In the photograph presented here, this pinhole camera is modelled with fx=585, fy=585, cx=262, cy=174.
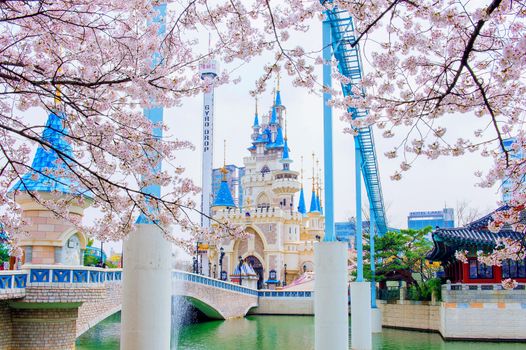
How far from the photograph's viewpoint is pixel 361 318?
16938 millimetres

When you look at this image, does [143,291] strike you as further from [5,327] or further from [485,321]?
[485,321]

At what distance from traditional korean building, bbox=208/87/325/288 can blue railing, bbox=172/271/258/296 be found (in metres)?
6.68

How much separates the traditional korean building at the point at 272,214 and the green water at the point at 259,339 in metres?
14.6

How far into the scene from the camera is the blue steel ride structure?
13680 millimetres

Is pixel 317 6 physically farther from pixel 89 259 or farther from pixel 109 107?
pixel 89 259

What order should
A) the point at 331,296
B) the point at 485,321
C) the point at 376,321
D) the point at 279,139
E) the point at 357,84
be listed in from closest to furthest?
1. the point at 357,84
2. the point at 331,296
3. the point at 485,321
4. the point at 376,321
5. the point at 279,139

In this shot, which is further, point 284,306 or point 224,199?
point 224,199

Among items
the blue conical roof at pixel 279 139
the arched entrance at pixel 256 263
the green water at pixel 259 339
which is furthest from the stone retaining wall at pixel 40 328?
the blue conical roof at pixel 279 139

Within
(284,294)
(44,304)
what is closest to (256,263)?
(284,294)

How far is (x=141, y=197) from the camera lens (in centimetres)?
651

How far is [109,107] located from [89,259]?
3556cm

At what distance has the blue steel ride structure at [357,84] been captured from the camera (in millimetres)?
13680

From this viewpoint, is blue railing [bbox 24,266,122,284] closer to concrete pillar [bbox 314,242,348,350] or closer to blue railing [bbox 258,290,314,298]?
concrete pillar [bbox 314,242,348,350]

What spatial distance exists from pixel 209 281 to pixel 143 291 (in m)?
24.1
